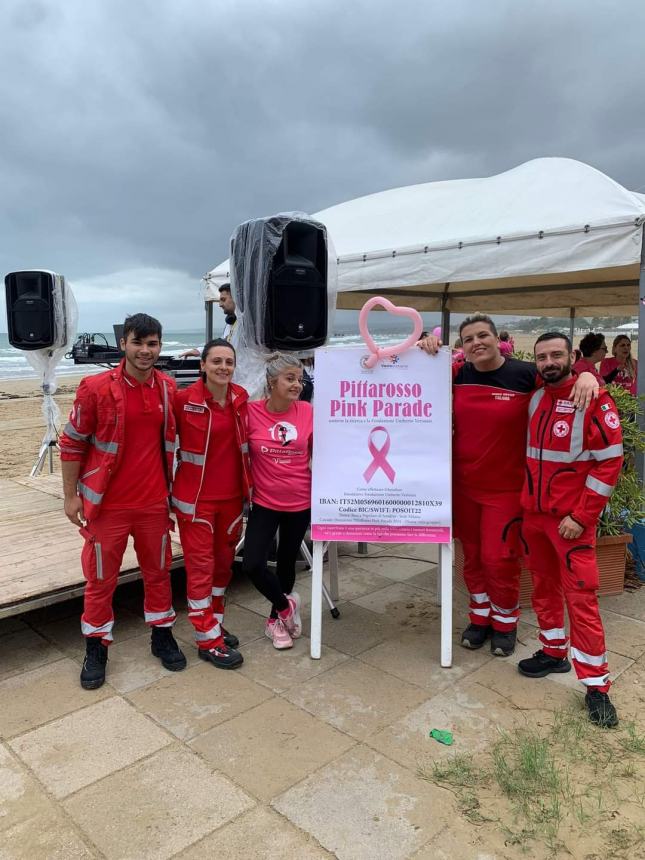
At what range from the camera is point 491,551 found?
3092 millimetres

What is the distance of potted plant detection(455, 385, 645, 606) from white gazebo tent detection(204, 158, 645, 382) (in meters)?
0.49

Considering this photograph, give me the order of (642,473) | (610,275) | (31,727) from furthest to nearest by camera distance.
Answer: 1. (610,275)
2. (642,473)
3. (31,727)

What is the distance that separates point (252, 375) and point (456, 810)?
2550 mm

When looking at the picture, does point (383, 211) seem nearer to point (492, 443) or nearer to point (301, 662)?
point (492, 443)

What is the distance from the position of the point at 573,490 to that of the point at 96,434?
2.12 m

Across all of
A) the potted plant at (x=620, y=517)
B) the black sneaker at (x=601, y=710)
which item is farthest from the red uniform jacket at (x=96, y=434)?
the potted plant at (x=620, y=517)

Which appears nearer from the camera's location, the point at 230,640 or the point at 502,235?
the point at 230,640

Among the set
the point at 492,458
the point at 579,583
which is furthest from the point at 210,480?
the point at 579,583

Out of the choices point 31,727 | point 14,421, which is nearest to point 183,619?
point 31,727

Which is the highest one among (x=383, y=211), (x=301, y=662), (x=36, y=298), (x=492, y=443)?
(x=383, y=211)

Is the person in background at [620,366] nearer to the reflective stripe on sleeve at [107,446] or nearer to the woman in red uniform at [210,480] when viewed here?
the woman in red uniform at [210,480]

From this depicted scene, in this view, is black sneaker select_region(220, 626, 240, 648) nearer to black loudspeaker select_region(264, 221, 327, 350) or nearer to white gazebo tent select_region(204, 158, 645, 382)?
black loudspeaker select_region(264, 221, 327, 350)

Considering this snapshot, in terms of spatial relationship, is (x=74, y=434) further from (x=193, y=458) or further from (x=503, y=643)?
(x=503, y=643)

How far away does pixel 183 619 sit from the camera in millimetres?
3703
